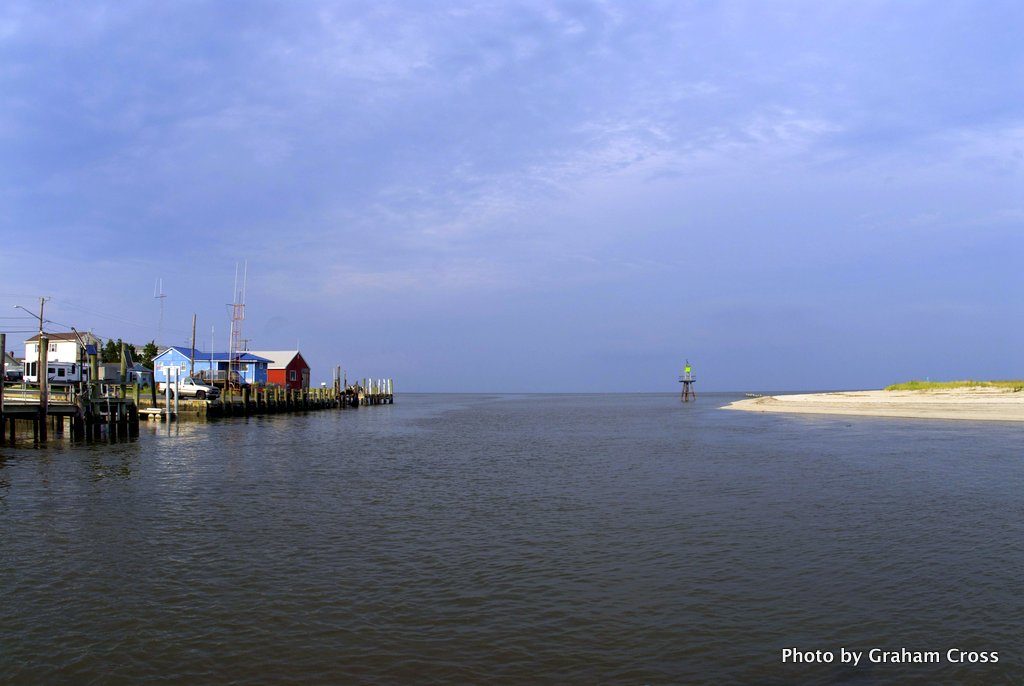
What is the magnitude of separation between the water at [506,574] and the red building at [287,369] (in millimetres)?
72496

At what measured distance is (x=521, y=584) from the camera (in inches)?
465

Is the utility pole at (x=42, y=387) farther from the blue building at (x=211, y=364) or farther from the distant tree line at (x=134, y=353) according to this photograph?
the distant tree line at (x=134, y=353)

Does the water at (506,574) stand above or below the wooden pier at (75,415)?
below

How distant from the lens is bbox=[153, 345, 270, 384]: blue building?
265 ft

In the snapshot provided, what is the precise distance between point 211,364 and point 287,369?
13351 millimetres

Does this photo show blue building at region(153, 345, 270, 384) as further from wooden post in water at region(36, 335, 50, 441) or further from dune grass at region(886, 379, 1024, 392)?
dune grass at region(886, 379, 1024, 392)

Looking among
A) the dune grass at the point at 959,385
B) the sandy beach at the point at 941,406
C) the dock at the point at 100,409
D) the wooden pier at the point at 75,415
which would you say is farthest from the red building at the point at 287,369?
the dune grass at the point at 959,385

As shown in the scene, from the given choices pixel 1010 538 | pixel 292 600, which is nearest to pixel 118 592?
pixel 292 600

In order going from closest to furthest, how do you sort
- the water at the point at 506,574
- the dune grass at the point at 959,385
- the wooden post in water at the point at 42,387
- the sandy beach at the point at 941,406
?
the water at the point at 506,574, the wooden post in water at the point at 42,387, the sandy beach at the point at 941,406, the dune grass at the point at 959,385

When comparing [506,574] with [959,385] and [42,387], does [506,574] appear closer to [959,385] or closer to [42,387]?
[42,387]

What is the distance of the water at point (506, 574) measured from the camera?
8.71m

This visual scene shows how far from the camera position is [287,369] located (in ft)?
323

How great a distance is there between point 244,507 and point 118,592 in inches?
300

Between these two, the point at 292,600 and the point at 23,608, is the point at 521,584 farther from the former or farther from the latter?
the point at 23,608
